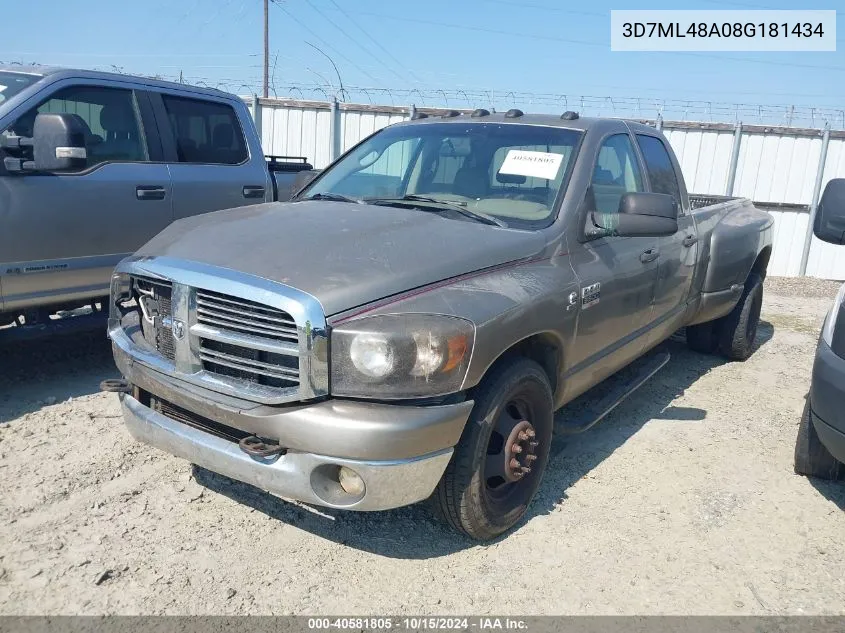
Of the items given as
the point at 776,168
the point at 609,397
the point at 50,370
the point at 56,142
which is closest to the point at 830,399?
the point at 609,397

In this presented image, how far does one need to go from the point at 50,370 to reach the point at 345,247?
3288mm

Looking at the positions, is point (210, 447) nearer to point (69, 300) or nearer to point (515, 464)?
point (515, 464)

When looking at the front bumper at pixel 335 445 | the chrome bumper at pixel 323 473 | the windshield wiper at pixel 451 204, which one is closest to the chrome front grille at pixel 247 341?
the front bumper at pixel 335 445

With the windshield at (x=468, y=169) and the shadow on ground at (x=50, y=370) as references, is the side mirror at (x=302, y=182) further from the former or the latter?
the shadow on ground at (x=50, y=370)

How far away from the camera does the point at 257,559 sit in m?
2.89

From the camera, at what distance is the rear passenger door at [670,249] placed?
436 cm

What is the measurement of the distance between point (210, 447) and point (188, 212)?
9.73 feet

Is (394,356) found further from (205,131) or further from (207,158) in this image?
(205,131)

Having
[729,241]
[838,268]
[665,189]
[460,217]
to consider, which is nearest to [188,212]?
[460,217]

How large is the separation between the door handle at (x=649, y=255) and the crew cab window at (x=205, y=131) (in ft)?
11.3

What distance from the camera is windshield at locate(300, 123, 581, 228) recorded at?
3.53 metres

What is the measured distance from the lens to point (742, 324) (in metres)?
5.95

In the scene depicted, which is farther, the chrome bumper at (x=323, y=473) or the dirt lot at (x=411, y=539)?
the dirt lot at (x=411, y=539)

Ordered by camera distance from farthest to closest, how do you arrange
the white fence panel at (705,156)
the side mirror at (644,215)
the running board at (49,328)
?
1. the white fence panel at (705,156)
2. the running board at (49,328)
3. the side mirror at (644,215)
